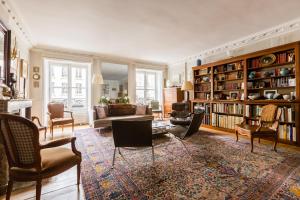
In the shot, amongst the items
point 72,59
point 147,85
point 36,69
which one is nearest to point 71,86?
point 72,59

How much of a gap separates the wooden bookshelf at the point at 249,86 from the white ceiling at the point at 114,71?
2.86 metres

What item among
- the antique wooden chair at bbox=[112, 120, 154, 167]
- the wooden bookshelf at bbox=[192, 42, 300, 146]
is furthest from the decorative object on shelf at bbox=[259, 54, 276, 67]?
the antique wooden chair at bbox=[112, 120, 154, 167]

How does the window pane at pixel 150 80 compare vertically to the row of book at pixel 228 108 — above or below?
above

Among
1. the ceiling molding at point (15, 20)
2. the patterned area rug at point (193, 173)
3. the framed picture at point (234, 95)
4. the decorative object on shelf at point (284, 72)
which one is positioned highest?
the ceiling molding at point (15, 20)

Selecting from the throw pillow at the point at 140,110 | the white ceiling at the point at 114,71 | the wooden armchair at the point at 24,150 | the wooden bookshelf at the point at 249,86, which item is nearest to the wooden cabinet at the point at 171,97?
the wooden bookshelf at the point at 249,86

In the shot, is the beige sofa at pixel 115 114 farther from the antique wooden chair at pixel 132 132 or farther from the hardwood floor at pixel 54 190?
the hardwood floor at pixel 54 190

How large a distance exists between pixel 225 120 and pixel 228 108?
0.36 metres

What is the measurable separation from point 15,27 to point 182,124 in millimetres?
4378

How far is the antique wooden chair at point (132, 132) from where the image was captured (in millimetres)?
2262

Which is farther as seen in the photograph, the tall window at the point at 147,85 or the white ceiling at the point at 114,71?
the tall window at the point at 147,85

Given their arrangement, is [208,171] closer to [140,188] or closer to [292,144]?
[140,188]

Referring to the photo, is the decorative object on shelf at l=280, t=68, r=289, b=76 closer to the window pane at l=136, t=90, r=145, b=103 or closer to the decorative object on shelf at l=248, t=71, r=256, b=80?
the decorative object on shelf at l=248, t=71, r=256, b=80

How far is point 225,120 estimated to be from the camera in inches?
177

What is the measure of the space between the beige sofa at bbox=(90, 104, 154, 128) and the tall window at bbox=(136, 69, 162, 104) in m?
1.69
